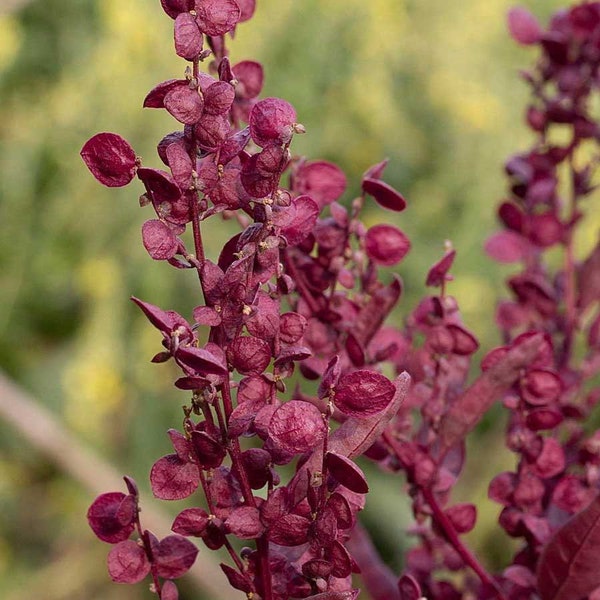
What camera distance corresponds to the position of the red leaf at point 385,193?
1.22ft

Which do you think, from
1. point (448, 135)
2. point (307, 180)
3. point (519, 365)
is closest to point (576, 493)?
point (519, 365)

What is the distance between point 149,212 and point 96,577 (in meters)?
0.66

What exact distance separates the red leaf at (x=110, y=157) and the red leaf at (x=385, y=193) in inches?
4.3

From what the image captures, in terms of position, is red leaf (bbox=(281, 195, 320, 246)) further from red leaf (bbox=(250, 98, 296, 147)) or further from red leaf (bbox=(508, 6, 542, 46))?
red leaf (bbox=(508, 6, 542, 46))

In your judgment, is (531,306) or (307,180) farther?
(531,306)

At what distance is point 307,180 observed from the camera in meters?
0.40

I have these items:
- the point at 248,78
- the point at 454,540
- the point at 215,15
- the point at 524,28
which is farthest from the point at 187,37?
the point at 524,28

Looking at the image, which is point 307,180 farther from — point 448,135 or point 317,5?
point 448,135

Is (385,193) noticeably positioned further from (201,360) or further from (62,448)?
(62,448)

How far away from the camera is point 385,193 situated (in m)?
0.38

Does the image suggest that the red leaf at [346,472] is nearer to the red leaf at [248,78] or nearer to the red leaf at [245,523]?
the red leaf at [245,523]

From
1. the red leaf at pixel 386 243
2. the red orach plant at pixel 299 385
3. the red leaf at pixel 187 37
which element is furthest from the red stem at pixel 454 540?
the red leaf at pixel 187 37

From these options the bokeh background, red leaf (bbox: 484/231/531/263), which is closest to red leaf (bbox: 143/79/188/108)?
red leaf (bbox: 484/231/531/263)

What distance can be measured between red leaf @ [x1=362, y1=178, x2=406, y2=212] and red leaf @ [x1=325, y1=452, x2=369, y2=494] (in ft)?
0.41
